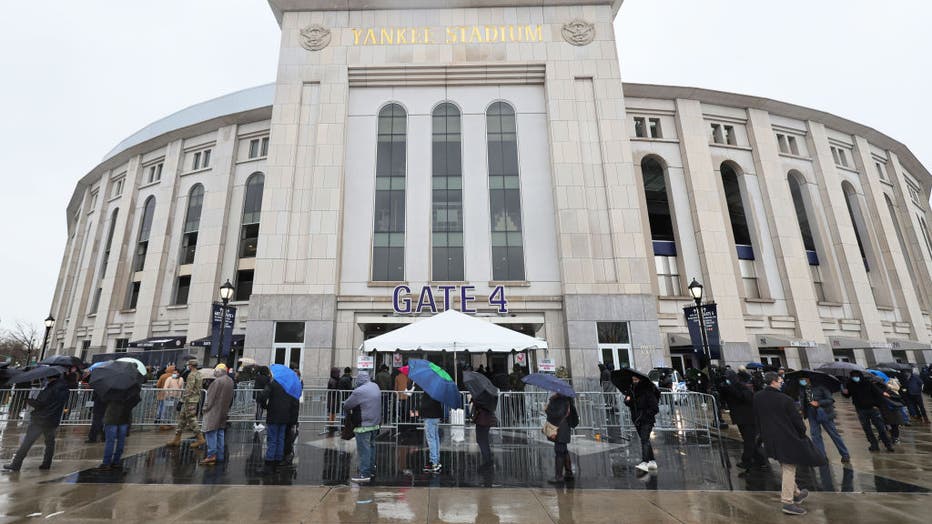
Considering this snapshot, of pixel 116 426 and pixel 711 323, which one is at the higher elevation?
pixel 711 323

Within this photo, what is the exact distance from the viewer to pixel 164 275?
3475 centimetres

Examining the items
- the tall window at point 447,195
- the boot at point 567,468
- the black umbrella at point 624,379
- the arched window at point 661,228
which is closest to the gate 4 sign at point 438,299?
the tall window at point 447,195

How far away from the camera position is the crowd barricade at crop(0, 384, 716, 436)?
13.1 m

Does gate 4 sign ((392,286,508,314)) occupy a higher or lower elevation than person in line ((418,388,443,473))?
higher

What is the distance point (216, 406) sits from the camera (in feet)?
29.9

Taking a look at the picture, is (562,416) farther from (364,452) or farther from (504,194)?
(504,194)

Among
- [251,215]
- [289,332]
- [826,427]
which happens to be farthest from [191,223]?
[826,427]

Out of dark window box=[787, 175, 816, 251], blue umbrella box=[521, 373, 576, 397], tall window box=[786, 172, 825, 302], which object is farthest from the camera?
dark window box=[787, 175, 816, 251]

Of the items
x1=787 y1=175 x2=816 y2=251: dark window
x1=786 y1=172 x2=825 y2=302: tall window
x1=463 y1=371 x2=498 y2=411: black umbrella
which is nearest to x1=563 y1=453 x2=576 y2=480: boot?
x1=463 y1=371 x2=498 y2=411: black umbrella

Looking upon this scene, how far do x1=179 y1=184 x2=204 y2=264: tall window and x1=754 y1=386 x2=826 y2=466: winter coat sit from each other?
39264 mm

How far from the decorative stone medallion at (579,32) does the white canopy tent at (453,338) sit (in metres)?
20.9

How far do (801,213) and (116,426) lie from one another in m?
44.2

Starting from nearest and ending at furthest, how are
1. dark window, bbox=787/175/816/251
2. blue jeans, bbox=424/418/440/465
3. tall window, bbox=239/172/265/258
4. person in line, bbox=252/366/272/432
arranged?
blue jeans, bbox=424/418/440/465
person in line, bbox=252/366/272/432
tall window, bbox=239/172/265/258
dark window, bbox=787/175/816/251

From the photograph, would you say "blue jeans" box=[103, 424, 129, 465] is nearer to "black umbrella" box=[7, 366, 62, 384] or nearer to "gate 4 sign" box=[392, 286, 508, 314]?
"black umbrella" box=[7, 366, 62, 384]
